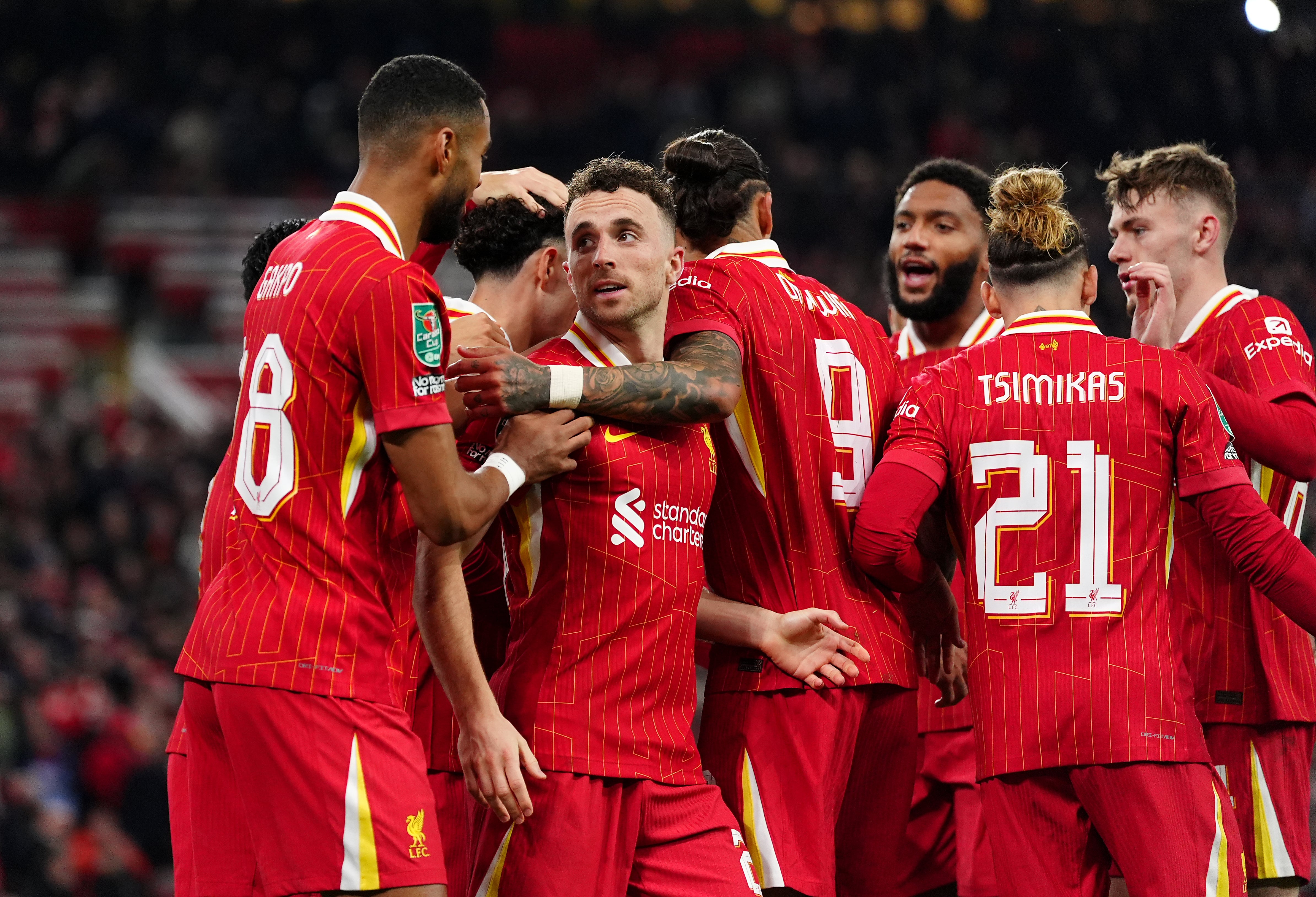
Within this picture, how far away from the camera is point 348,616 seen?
152 inches

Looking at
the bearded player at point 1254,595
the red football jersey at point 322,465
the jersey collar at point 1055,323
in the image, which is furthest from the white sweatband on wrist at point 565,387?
the bearded player at point 1254,595

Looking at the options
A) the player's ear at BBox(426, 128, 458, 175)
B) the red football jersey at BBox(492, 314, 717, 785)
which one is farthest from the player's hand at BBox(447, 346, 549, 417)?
the player's ear at BBox(426, 128, 458, 175)

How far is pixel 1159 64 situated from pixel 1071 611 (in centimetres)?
1755

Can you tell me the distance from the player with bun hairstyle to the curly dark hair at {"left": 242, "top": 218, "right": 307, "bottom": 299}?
7.37 feet

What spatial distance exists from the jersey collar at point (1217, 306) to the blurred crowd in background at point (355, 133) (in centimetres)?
995

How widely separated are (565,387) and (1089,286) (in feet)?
6.10

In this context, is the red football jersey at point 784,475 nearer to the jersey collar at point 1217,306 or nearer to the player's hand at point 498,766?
the player's hand at point 498,766

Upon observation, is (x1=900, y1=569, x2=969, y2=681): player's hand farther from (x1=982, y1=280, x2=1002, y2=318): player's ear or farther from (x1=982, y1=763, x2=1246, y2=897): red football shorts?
(x1=982, y1=280, x2=1002, y2=318): player's ear

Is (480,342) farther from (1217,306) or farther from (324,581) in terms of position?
(1217,306)

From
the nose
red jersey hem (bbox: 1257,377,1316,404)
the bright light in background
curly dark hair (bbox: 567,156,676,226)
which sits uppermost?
Result: the bright light in background

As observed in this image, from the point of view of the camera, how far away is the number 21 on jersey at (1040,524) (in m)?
4.53

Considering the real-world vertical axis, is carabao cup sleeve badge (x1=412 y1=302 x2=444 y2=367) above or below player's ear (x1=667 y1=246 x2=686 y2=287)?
below

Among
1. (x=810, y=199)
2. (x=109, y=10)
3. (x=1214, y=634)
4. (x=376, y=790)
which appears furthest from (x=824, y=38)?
(x=376, y=790)

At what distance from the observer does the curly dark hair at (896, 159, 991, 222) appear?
623 centimetres
